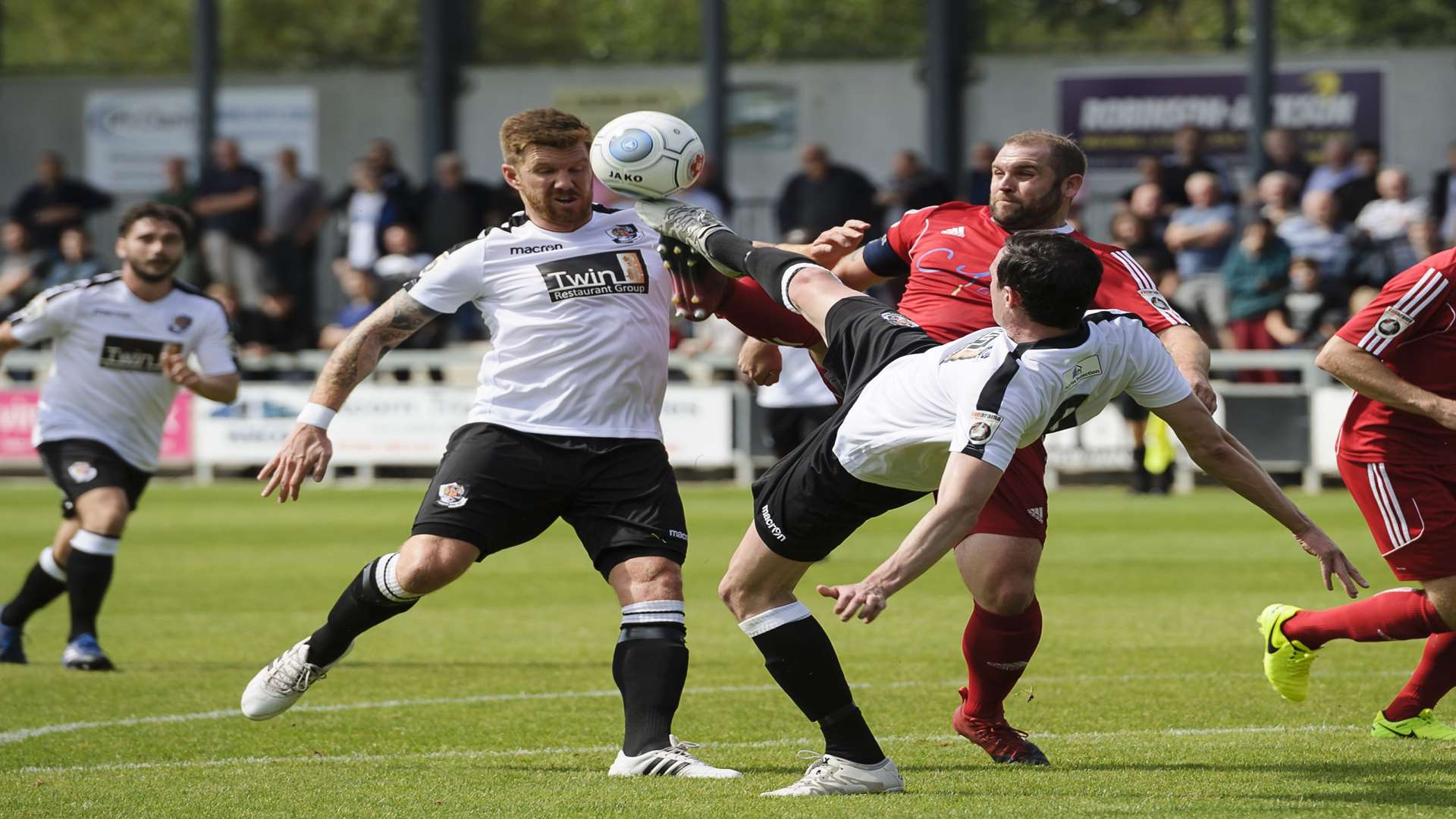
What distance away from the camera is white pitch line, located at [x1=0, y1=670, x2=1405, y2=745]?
7430mm

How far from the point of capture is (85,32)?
5869cm

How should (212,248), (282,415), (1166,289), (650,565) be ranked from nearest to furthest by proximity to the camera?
(650,565) → (1166,289) → (282,415) → (212,248)

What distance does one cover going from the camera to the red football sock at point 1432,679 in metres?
6.77

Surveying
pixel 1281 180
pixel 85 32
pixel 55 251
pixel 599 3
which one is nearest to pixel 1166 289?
pixel 1281 180

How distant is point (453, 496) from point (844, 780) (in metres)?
1.57

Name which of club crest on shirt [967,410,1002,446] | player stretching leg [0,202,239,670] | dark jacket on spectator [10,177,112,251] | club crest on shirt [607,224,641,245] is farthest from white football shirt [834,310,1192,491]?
dark jacket on spectator [10,177,112,251]

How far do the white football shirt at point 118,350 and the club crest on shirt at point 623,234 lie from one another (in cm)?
347

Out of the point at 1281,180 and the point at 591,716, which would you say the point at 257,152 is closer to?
the point at 1281,180

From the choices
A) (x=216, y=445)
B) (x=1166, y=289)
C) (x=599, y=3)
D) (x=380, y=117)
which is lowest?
(x=216, y=445)

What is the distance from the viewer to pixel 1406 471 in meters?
6.56

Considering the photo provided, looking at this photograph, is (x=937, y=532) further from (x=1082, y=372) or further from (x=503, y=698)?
(x=503, y=698)

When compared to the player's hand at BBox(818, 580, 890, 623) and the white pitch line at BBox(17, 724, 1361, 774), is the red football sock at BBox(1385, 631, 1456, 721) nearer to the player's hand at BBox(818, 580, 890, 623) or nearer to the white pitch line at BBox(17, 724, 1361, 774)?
the white pitch line at BBox(17, 724, 1361, 774)

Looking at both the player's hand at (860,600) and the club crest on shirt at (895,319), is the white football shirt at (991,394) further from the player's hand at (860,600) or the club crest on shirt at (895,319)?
the player's hand at (860,600)

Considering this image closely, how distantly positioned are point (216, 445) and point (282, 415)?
2.96 ft
